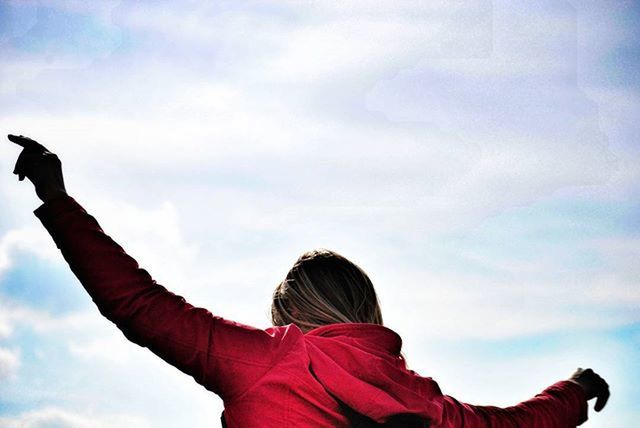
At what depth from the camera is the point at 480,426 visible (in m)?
4.07

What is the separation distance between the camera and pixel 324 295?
397 cm

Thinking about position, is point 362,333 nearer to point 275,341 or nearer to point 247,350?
point 275,341

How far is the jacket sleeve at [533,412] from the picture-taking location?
13.2 ft

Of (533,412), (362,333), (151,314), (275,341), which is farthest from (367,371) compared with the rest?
(533,412)

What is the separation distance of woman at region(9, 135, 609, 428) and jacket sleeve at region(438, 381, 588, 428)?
2cm

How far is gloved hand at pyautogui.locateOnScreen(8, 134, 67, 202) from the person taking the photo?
3426 millimetres

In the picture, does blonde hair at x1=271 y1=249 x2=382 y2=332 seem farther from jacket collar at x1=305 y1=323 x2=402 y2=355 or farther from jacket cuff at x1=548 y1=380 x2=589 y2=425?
jacket cuff at x1=548 y1=380 x2=589 y2=425

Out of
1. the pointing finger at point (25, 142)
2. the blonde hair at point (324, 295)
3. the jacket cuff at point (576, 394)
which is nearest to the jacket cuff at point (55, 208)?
the pointing finger at point (25, 142)

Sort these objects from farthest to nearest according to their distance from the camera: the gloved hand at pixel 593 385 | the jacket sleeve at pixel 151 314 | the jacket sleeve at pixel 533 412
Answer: the gloved hand at pixel 593 385 → the jacket sleeve at pixel 533 412 → the jacket sleeve at pixel 151 314

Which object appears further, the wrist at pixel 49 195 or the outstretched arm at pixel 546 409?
the outstretched arm at pixel 546 409

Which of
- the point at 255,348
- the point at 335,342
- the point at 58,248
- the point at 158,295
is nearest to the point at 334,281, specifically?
the point at 335,342

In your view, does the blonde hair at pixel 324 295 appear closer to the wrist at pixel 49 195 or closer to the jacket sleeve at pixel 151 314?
the jacket sleeve at pixel 151 314

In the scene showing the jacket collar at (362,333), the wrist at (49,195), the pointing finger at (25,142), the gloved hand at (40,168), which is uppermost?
the pointing finger at (25,142)

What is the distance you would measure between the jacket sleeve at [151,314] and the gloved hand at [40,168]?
56mm
